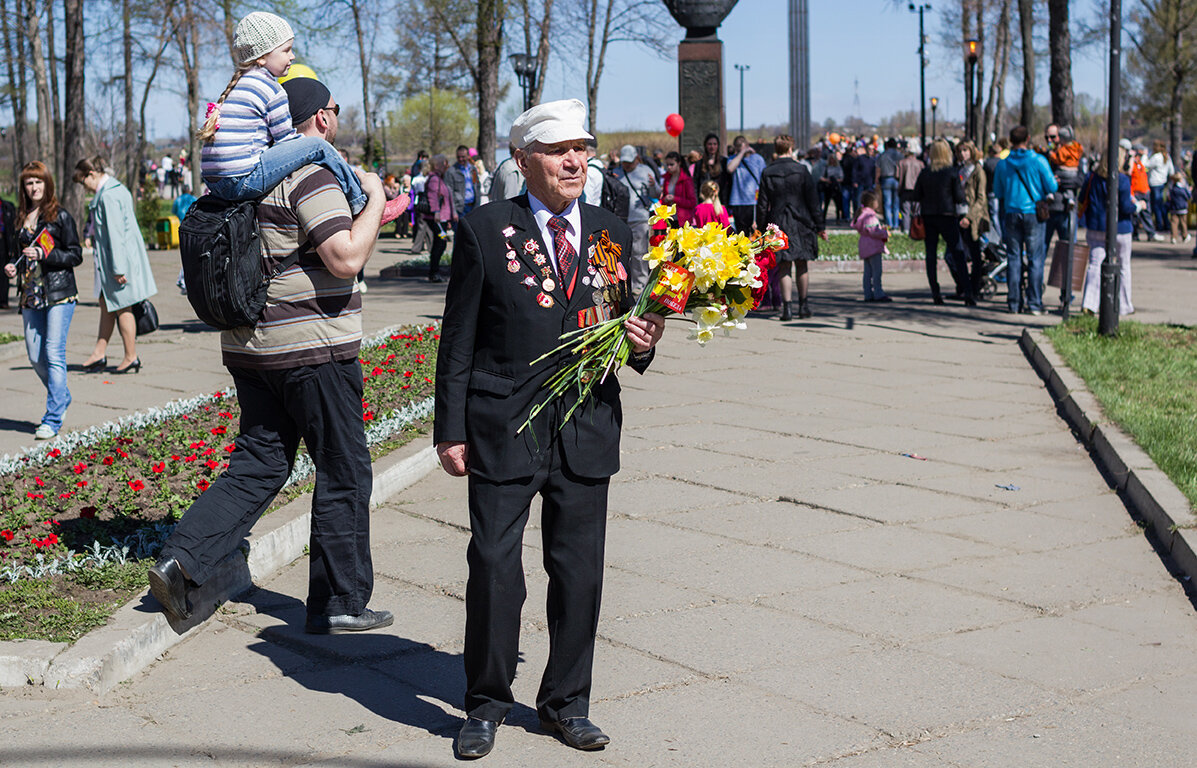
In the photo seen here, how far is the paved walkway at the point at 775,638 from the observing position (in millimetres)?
→ 3711

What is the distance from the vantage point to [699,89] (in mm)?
20766

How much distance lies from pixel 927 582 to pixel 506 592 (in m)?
2.30

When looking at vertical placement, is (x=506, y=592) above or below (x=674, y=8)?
below

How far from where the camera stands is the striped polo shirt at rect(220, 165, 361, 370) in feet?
14.1

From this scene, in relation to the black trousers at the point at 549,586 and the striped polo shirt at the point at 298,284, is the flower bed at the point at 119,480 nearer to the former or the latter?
the striped polo shirt at the point at 298,284

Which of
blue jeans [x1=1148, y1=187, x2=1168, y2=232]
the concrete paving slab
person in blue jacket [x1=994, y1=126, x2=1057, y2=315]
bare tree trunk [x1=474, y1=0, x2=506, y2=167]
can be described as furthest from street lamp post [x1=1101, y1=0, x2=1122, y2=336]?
blue jeans [x1=1148, y1=187, x2=1168, y2=232]

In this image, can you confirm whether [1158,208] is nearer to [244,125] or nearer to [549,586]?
[244,125]

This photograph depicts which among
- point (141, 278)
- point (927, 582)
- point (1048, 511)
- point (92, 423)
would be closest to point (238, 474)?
point (927, 582)

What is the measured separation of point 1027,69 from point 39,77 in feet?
69.1

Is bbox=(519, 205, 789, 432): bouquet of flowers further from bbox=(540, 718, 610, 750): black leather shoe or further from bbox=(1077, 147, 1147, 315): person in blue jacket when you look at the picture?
bbox=(1077, 147, 1147, 315): person in blue jacket

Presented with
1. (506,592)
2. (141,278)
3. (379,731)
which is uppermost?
(141,278)

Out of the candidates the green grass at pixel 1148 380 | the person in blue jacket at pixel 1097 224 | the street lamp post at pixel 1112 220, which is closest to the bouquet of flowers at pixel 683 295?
the green grass at pixel 1148 380

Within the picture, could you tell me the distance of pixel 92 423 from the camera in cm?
860

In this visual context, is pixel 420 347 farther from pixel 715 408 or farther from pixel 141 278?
pixel 715 408
